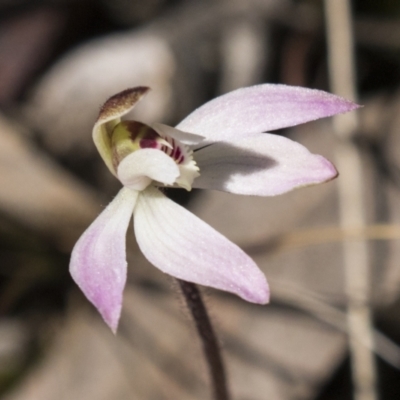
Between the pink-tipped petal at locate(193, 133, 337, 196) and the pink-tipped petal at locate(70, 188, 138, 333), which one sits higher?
the pink-tipped petal at locate(193, 133, 337, 196)

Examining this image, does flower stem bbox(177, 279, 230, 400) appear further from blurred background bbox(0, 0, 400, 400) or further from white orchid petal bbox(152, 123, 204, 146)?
white orchid petal bbox(152, 123, 204, 146)

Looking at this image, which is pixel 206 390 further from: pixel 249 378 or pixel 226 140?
pixel 226 140

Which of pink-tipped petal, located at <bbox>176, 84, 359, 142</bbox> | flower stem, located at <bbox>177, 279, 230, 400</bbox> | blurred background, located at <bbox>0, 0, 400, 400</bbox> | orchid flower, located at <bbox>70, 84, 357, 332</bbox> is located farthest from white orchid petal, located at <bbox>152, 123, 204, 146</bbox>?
blurred background, located at <bbox>0, 0, 400, 400</bbox>

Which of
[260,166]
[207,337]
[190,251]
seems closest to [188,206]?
[207,337]

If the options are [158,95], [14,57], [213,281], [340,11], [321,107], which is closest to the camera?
[213,281]

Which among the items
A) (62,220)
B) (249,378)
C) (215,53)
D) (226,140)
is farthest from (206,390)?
(215,53)

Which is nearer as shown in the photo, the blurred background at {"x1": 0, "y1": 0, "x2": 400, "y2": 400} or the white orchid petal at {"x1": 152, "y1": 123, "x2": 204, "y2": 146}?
the white orchid petal at {"x1": 152, "y1": 123, "x2": 204, "y2": 146}

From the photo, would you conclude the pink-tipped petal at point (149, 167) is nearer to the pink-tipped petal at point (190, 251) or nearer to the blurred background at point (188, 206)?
the pink-tipped petal at point (190, 251)
